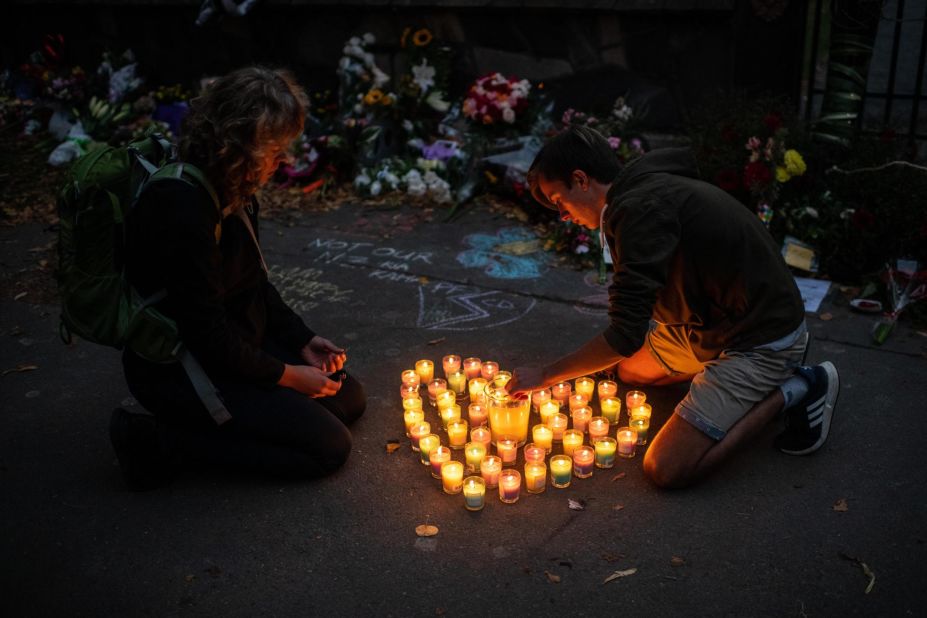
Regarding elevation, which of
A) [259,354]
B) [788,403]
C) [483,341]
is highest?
[259,354]

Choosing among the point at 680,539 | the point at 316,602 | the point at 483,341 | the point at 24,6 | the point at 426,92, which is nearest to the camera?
the point at 316,602

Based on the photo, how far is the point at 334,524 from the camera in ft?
9.99

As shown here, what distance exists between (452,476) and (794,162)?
11.9 ft

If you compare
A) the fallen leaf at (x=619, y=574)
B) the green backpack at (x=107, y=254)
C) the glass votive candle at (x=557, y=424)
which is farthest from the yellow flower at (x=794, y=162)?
the green backpack at (x=107, y=254)

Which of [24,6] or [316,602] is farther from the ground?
[24,6]

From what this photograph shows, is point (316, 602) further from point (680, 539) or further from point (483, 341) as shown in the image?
point (483, 341)

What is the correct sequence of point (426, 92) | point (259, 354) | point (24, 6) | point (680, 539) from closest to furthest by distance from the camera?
point (680, 539) → point (259, 354) → point (426, 92) → point (24, 6)

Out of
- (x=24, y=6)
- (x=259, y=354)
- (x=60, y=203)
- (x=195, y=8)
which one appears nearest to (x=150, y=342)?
(x=259, y=354)

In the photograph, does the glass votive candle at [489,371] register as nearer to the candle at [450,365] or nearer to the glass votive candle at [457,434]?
the candle at [450,365]

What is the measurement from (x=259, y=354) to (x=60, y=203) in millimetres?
925

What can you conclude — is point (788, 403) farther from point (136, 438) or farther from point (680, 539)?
point (136, 438)

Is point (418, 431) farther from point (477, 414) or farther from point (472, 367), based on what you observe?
point (472, 367)

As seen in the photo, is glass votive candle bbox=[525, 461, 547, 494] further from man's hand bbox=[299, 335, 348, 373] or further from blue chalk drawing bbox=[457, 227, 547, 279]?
blue chalk drawing bbox=[457, 227, 547, 279]

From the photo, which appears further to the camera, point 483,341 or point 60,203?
point 483,341
